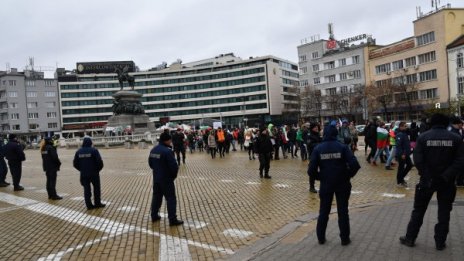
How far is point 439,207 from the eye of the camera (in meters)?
5.67

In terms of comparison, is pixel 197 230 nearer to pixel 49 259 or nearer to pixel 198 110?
pixel 49 259

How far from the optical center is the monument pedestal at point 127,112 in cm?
A: 4272

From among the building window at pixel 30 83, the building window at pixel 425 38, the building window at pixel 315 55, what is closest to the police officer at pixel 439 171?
the building window at pixel 425 38

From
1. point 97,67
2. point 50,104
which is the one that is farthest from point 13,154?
point 97,67

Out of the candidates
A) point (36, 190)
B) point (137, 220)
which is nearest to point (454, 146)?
point (137, 220)

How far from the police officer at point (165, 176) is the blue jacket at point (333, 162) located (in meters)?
2.89

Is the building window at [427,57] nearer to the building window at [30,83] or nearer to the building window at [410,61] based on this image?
the building window at [410,61]

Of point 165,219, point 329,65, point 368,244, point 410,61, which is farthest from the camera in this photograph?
point 329,65

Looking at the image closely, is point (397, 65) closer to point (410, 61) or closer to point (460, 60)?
point (410, 61)

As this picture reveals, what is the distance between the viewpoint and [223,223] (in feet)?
25.9

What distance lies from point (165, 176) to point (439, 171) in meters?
4.65

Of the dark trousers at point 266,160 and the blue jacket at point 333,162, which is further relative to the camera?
the dark trousers at point 266,160

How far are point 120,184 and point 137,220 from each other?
6.10 meters

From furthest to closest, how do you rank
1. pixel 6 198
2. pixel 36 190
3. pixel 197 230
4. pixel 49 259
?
pixel 36 190, pixel 6 198, pixel 197 230, pixel 49 259
